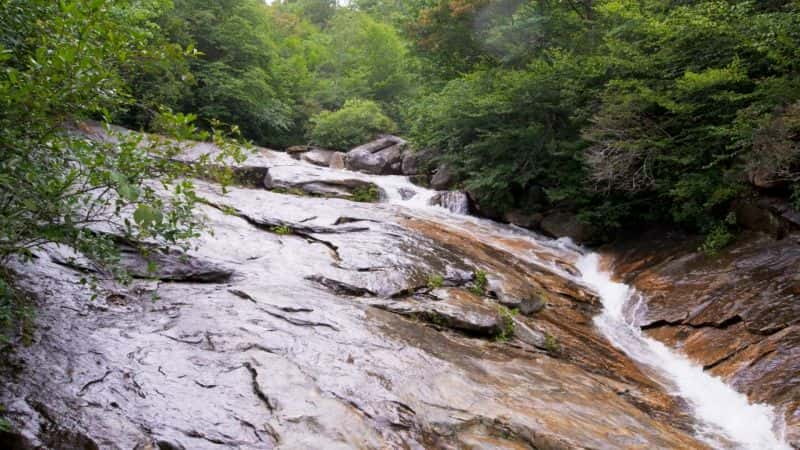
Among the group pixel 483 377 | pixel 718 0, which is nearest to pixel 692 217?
pixel 718 0

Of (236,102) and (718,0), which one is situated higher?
(718,0)

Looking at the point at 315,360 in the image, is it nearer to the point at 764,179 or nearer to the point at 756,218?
the point at 764,179

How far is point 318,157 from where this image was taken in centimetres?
1798

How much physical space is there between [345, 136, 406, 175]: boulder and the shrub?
177 centimetres

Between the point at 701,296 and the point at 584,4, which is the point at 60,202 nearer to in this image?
the point at 701,296

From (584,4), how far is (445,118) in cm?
495

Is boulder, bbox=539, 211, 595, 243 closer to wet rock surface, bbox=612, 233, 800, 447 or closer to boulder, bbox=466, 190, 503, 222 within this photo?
boulder, bbox=466, 190, 503, 222

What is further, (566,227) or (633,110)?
(566,227)

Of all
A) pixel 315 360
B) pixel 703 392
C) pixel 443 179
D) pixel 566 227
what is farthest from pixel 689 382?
pixel 443 179

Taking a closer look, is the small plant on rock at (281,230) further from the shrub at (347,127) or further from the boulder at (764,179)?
the shrub at (347,127)

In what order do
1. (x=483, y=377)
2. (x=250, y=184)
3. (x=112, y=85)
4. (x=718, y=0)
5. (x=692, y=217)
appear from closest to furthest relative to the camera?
(x=112, y=85) → (x=483, y=377) → (x=718, y=0) → (x=692, y=217) → (x=250, y=184)

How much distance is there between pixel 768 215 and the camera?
23.0 ft

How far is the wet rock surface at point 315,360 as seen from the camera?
8.24 feet

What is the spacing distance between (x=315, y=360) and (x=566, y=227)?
831cm
